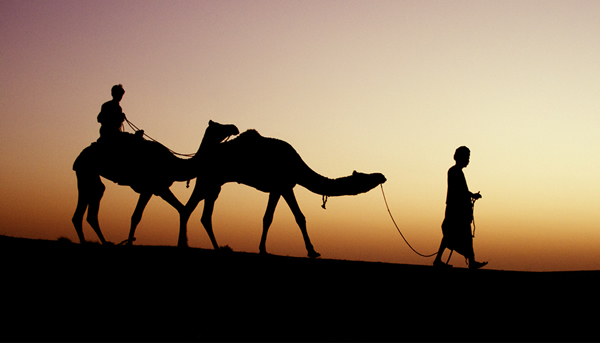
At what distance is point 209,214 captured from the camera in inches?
551

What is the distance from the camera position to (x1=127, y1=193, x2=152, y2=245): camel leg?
13.8 meters

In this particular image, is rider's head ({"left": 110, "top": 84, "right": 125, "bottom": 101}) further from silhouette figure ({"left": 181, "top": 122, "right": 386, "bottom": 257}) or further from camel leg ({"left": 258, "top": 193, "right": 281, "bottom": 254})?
camel leg ({"left": 258, "top": 193, "right": 281, "bottom": 254})

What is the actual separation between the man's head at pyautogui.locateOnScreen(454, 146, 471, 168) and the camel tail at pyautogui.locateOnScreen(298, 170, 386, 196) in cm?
155

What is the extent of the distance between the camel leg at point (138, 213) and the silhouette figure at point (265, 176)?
100 centimetres

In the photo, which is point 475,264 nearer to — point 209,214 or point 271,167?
point 271,167

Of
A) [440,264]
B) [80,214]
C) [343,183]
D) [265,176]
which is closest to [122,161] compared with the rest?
[80,214]

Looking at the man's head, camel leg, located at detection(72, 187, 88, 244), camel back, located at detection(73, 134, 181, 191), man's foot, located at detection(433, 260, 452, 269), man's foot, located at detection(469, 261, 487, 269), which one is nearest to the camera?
man's foot, located at detection(433, 260, 452, 269)

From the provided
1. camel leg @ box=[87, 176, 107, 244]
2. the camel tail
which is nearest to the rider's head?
camel leg @ box=[87, 176, 107, 244]

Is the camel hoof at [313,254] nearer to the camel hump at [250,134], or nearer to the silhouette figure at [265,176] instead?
the silhouette figure at [265,176]

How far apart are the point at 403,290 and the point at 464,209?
4.20 meters

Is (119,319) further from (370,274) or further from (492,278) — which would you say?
(492,278)

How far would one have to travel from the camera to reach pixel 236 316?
24.5 feet

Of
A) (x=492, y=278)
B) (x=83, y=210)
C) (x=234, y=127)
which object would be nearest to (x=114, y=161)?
(x=83, y=210)

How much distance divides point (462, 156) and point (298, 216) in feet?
12.0
